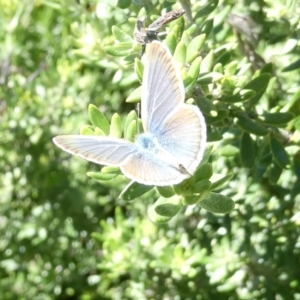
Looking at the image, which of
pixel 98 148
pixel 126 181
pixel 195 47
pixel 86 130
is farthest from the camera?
pixel 126 181

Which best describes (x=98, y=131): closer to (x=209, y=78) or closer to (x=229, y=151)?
(x=209, y=78)

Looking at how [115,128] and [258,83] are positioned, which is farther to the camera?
[258,83]

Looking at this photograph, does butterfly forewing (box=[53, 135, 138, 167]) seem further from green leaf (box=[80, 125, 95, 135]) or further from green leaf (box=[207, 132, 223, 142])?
green leaf (box=[207, 132, 223, 142])

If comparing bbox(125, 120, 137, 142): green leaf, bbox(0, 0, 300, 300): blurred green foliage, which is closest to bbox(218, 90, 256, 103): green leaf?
bbox(0, 0, 300, 300): blurred green foliage

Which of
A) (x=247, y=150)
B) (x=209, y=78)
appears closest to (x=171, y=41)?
(x=209, y=78)

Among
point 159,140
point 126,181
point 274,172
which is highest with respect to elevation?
point 159,140

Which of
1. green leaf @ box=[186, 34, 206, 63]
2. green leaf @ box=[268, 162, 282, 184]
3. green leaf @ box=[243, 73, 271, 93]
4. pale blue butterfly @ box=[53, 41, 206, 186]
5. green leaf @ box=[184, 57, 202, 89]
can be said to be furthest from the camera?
green leaf @ box=[268, 162, 282, 184]
